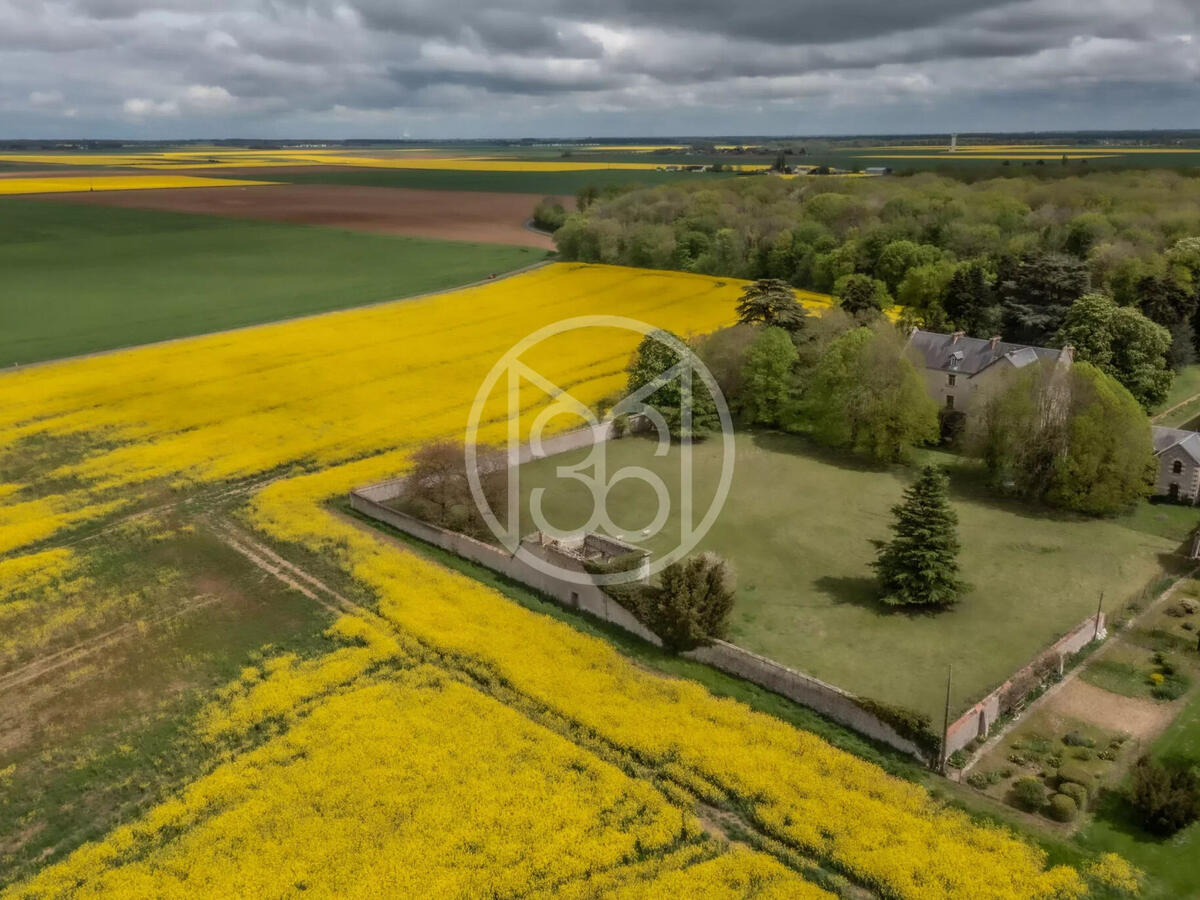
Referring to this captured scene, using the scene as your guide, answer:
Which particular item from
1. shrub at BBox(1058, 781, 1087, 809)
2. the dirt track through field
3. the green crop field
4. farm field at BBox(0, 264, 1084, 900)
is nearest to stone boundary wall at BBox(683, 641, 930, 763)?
farm field at BBox(0, 264, 1084, 900)

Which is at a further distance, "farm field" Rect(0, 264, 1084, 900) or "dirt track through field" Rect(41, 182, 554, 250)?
"dirt track through field" Rect(41, 182, 554, 250)

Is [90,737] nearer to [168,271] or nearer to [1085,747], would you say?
[1085,747]

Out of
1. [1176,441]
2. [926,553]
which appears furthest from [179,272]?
[1176,441]

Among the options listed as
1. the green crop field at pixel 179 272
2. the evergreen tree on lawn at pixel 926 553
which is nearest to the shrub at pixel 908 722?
the evergreen tree on lawn at pixel 926 553

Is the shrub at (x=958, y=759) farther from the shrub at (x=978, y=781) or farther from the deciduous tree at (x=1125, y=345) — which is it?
the deciduous tree at (x=1125, y=345)

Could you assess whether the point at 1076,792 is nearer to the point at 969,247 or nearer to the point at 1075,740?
the point at 1075,740

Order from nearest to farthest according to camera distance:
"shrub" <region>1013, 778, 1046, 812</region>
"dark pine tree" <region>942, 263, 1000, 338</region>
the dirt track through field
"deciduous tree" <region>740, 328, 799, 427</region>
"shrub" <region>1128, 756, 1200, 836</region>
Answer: "shrub" <region>1128, 756, 1200, 836</region>
"shrub" <region>1013, 778, 1046, 812</region>
"deciduous tree" <region>740, 328, 799, 427</region>
"dark pine tree" <region>942, 263, 1000, 338</region>
the dirt track through field

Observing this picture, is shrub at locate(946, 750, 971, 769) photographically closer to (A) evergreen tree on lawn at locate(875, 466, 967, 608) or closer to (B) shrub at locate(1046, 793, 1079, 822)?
(B) shrub at locate(1046, 793, 1079, 822)

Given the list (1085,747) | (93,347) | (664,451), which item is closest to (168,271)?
(93,347)
